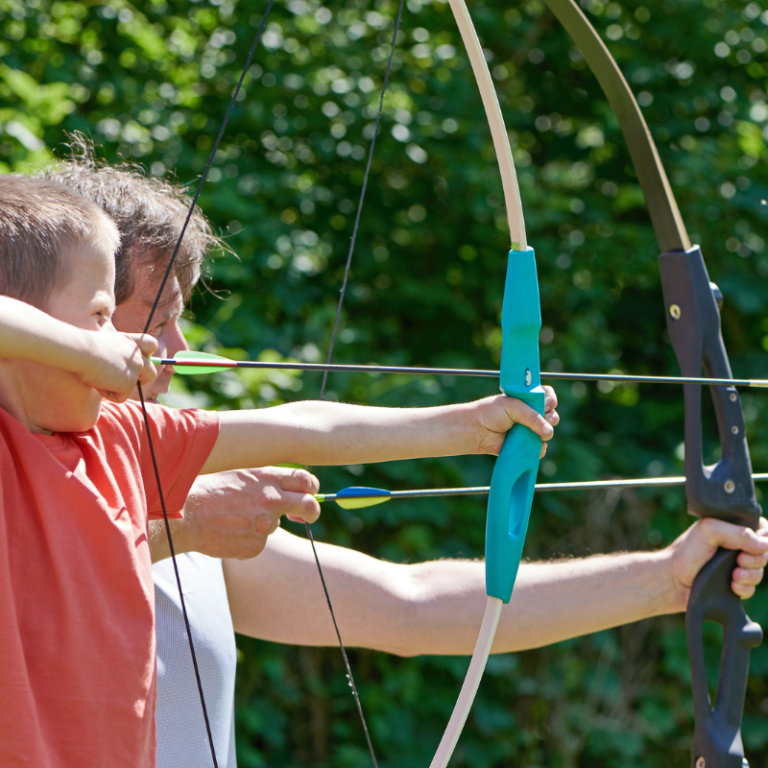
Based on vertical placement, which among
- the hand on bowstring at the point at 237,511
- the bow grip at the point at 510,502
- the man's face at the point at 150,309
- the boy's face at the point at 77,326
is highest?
the boy's face at the point at 77,326

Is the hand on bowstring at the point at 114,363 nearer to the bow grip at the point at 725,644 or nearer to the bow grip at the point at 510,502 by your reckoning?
the bow grip at the point at 510,502

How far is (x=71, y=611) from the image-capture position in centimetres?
73

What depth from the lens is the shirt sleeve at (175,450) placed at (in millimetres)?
888

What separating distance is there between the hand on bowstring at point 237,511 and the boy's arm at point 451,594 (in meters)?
0.17

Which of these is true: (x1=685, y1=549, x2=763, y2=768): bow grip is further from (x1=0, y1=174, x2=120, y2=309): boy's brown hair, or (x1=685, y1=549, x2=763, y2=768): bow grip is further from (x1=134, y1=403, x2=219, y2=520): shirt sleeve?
(x1=0, y1=174, x2=120, y2=309): boy's brown hair

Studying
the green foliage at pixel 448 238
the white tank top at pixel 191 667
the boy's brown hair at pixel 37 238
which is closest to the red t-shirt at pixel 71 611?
the boy's brown hair at pixel 37 238

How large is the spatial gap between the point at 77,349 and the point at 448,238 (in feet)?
7.69

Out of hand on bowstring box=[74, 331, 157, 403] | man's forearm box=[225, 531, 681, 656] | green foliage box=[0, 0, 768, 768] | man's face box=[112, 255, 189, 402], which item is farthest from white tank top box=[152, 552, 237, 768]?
green foliage box=[0, 0, 768, 768]

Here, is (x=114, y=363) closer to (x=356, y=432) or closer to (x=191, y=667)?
(x=356, y=432)

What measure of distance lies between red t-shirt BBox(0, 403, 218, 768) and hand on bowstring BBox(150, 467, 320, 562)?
227mm

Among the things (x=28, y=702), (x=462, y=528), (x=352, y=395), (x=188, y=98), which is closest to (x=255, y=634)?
(x=28, y=702)

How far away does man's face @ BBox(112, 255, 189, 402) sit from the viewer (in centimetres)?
113

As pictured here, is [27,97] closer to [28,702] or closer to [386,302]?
[386,302]

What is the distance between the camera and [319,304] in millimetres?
2768
